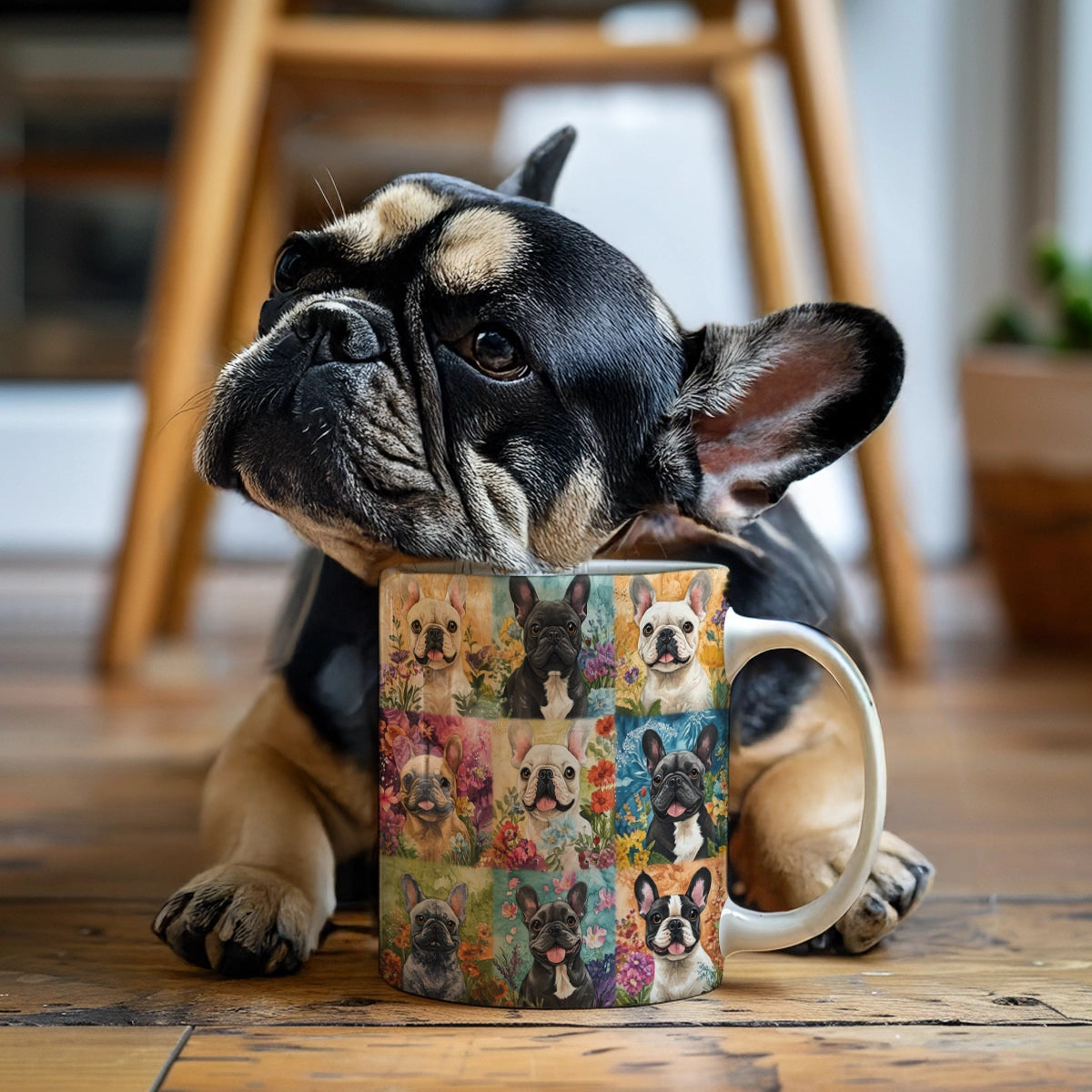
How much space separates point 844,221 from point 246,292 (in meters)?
0.69

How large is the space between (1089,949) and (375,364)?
404 mm

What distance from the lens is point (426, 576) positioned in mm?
527

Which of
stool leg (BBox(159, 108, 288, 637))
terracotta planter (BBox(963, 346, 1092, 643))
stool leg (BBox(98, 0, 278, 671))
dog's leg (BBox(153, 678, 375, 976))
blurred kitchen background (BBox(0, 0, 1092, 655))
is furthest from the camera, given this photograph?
blurred kitchen background (BBox(0, 0, 1092, 655))

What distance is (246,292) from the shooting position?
1.64 metres

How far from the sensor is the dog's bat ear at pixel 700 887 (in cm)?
53

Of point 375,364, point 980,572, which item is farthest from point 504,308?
point 980,572

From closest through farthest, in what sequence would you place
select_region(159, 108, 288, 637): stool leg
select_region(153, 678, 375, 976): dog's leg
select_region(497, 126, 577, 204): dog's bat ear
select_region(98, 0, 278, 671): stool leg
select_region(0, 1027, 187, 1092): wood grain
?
select_region(0, 1027, 187, 1092): wood grain, select_region(153, 678, 375, 976): dog's leg, select_region(497, 126, 577, 204): dog's bat ear, select_region(98, 0, 278, 671): stool leg, select_region(159, 108, 288, 637): stool leg

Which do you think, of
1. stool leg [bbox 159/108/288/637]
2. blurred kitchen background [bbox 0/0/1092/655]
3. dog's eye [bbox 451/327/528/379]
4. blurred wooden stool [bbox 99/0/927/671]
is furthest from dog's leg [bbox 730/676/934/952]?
blurred kitchen background [bbox 0/0/1092/655]

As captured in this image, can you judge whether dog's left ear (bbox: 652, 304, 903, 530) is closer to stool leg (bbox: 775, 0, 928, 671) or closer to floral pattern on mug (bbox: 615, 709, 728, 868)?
A: floral pattern on mug (bbox: 615, 709, 728, 868)

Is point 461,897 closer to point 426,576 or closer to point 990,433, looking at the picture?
point 426,576

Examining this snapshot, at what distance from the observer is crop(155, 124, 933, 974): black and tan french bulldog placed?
1.86 feet

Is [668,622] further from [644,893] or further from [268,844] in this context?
[268,844]

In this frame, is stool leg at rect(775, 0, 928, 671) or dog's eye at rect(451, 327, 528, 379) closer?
dog's eye at rect(451, 327, 528, 379)

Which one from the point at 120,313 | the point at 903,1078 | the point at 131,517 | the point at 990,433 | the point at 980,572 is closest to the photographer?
the point at 903,1078
